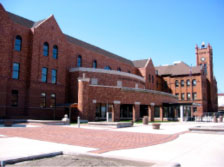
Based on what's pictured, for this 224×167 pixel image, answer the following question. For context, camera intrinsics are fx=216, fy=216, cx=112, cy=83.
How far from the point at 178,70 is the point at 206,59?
10.4 m

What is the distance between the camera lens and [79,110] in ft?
94.6

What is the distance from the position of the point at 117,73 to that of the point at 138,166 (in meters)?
33.3

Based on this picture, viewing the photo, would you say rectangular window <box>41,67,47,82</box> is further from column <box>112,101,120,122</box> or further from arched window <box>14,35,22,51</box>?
column <box>112,101,120,122</box>

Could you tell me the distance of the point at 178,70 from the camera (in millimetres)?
67500

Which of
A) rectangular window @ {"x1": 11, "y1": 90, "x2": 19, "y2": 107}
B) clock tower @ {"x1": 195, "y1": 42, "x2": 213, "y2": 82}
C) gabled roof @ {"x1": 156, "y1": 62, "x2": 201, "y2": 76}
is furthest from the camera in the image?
clock tower @ {"x1": 195, "y1": 42, "x2": 213, "y2": 82}

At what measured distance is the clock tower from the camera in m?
68.8

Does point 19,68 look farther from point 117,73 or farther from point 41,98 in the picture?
point 117,73

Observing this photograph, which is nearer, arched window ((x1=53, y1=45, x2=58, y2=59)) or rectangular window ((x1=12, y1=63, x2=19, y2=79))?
rectangular window ((x1=12, y1=63, x2=19, y2=79))

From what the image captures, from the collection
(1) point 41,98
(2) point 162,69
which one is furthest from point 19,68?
(2) point 162,69

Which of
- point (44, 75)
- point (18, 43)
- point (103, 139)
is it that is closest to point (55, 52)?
point (44, 75)

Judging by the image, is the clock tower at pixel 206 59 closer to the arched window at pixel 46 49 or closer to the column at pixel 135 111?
the column at pixel 135 111

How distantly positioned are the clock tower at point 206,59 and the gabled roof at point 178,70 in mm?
6049

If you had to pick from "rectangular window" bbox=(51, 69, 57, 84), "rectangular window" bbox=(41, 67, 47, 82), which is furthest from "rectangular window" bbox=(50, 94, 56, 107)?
"rectangular window" bbox=(41, 67, 47, 82)

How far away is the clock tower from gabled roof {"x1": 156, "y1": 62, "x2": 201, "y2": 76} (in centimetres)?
605
